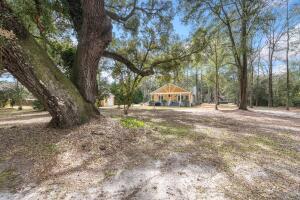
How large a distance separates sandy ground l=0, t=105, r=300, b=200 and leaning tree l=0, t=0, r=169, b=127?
57 cm

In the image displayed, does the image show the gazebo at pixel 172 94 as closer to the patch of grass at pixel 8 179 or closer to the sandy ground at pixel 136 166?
the sandy ground at pixel 136 166

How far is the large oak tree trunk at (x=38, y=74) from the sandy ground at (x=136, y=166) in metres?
0.39

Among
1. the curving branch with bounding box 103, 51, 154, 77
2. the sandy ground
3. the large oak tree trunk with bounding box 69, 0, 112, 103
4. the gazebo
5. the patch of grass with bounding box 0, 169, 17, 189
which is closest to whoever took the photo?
the sandy ground

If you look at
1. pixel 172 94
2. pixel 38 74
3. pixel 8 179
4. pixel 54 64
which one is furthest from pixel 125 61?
pixel 172 94

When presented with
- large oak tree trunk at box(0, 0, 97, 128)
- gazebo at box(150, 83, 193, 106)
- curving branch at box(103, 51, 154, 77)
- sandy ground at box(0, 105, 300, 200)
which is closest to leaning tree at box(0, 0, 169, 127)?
large oak tree trunk at box(0, 0, 97, 128)

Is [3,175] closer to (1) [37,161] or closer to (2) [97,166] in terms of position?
(1) [37,161]

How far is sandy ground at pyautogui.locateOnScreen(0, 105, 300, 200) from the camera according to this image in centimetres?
268

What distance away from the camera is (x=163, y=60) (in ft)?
37.7

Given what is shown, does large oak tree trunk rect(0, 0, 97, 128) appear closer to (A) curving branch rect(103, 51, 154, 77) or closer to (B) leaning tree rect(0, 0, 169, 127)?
(B) leaning tree rect(0, 0, 169, 127)

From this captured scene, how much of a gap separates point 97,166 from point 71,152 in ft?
2.17

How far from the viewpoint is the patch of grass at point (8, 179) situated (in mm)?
2842

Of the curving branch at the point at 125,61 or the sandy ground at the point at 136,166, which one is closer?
the sandy ground at the point at 136,166

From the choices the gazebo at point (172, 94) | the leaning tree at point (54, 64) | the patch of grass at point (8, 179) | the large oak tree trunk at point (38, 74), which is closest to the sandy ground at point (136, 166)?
the patch of grass at point (8, 179)

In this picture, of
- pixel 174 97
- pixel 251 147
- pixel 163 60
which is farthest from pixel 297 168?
pixel 174 97
